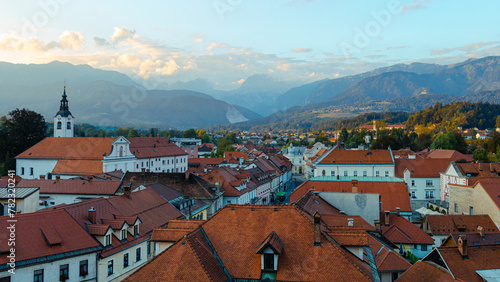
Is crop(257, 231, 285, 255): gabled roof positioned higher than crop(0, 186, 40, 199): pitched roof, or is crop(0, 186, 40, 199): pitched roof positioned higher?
crop(257, 231, 285, 255): gabled roof

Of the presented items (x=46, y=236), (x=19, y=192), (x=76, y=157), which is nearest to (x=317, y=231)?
(x=46, y=236)

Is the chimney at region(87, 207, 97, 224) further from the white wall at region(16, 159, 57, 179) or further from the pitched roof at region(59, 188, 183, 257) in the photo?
the white wall at region(16, 159, 57, 179)

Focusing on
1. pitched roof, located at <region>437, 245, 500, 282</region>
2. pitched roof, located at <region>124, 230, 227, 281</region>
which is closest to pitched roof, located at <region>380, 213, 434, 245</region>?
pitched roof, located at <region>437, 245, 500, 282</region>

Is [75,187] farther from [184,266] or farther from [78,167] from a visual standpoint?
[78,167]

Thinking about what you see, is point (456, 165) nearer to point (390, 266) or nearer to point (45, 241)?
point (390, 266)

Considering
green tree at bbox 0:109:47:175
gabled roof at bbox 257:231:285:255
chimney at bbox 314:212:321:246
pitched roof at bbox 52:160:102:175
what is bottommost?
pitched roof at bbox 52:160:102:175

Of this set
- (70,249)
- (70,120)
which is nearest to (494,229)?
(70,249)

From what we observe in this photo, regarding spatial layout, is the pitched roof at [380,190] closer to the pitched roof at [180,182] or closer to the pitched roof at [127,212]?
the pitched roof at [180,182]
